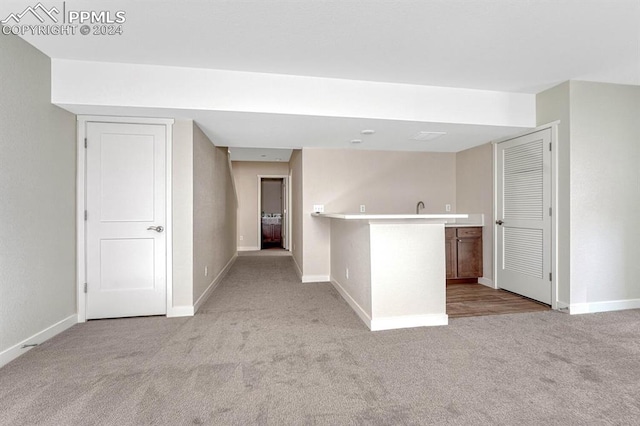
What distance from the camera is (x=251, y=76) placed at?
278 centimetres

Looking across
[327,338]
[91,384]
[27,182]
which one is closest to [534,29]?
[327,338]

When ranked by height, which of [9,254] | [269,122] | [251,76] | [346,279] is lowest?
[346,279]

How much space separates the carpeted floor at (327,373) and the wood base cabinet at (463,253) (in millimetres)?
1376

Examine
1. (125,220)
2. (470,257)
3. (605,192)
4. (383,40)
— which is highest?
(383,40)

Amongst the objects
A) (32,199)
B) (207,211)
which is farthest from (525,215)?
(32,199)

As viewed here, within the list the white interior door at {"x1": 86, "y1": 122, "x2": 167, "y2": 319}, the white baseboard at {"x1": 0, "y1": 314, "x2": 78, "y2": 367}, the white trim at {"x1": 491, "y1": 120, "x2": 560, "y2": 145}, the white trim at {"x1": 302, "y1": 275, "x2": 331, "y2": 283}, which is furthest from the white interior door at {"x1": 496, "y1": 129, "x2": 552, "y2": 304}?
the white baseboard at {"x1": 0, "y1": 314, "x2": 78, "y2": 367}

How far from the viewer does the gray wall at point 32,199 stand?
2.08 metres

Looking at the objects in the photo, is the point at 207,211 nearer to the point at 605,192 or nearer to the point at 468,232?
the point at 468,232

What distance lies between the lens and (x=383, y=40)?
2252 millimetres

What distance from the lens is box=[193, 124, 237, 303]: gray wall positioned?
3.24 meters

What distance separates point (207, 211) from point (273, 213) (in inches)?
226

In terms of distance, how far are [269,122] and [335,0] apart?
149cm

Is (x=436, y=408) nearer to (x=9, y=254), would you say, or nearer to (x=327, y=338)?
(x=327, y=338)

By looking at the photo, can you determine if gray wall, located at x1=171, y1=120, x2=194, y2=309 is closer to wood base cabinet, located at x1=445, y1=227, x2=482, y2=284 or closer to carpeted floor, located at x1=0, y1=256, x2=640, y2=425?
carpeted floor, located at x1=0, y1=256, x2=640, y2=425
